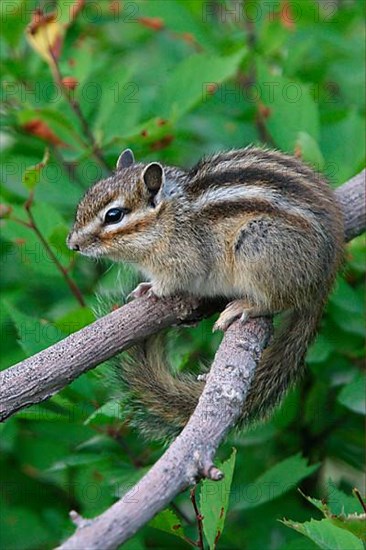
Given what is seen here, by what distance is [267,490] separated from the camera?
2551 mm

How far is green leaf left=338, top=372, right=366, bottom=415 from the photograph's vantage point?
2.55m

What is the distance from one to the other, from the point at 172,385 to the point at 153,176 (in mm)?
560

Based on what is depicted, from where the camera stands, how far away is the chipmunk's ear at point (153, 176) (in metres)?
2.60

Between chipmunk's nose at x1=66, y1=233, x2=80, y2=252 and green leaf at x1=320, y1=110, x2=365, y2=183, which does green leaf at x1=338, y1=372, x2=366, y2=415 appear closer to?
green leaf at x1=320, y1=110, x2=365, y2=183

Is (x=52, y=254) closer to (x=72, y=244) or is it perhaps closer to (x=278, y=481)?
(x=72, y=244)

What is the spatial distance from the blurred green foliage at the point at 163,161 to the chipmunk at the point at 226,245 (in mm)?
99

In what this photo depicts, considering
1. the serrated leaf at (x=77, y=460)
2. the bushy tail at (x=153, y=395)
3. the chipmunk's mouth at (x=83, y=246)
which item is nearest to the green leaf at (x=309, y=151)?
the chipmunk's mouth at (x=83, y=246)

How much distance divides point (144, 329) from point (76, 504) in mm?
980

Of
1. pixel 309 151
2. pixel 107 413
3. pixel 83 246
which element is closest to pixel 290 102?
pixel 309 151

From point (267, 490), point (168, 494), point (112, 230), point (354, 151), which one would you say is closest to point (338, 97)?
point (354, 151)

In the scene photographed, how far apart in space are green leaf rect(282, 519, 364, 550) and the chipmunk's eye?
1.13 metres

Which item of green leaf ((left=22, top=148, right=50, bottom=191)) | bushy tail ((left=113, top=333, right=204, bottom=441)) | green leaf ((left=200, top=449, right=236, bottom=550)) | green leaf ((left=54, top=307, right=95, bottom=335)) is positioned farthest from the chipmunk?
green leaf ((left=200, top=449, right=236, bottom=550))

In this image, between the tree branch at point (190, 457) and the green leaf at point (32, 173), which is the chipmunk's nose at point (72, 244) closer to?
the green leaf at point (32, 173)

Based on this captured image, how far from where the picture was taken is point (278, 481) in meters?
2.54
